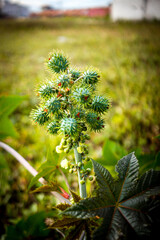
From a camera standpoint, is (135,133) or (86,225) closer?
(86,225)

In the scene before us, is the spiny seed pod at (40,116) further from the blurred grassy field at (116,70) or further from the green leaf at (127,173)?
the green leaf at (127,173)

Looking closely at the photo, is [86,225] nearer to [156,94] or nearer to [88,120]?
[88,120]

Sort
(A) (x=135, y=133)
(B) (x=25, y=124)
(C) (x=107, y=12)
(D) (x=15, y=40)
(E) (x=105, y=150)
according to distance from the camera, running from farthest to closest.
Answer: (D) (x=15, y=40)
(C) (x=107, y=12)
(B) (x=25, y=124)
(A) (x=135, y=133)
(E) (x=105, y=150)

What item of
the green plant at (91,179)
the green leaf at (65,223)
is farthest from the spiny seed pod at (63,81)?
the green leaf at (65,223)

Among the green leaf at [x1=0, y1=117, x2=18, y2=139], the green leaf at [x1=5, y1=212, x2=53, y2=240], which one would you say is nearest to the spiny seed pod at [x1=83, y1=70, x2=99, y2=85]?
the green leaf at [x1=0, y1=117, x2=18, y2=139]

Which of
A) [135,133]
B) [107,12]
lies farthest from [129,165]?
[107,12]

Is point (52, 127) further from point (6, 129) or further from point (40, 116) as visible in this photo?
point (6, 129)
